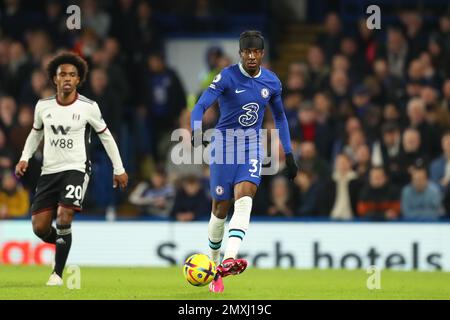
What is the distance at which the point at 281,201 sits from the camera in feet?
61.3

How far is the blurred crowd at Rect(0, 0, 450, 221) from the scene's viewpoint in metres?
18.6

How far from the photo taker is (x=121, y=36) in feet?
74.6

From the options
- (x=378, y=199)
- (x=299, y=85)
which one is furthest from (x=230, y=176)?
(x=299, y=85)

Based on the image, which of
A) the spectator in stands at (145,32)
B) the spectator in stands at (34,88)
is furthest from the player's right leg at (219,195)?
the spectator in stands at (145,32)

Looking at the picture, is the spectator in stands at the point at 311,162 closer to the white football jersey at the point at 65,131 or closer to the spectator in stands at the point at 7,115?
the spectator in stands at the point at 7,115

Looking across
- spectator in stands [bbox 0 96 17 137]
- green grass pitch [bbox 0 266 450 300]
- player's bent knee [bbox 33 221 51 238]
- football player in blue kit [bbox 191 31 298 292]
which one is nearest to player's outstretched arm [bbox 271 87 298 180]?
football player in blue kit [bbox 191 31 298 292]

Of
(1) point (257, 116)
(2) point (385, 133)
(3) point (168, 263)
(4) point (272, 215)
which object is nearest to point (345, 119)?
(2) point (385, 133)

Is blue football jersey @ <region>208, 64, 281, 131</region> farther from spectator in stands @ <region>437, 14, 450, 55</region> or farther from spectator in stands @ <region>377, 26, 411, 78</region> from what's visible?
spectator in stands @ <region>437, 14, 450, 55</region>

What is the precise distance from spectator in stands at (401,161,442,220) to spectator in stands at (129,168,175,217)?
3841 millimetres

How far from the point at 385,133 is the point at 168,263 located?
4.00 meters

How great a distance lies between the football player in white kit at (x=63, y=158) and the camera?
12.9m

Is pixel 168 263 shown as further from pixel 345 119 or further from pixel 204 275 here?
pixel 204 275

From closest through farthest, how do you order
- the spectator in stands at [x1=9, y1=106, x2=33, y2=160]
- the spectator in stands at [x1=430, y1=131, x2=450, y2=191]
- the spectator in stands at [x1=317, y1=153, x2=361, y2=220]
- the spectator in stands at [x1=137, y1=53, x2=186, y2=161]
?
the spectator in stands at [x1=430, y1=131, x2=450, y2=191], the spectator in stands at [x1=317, y1=153, x2=361, y2=220], the spectator in stands at [x1=9, y1=106, x2=33, y2=160], the spectator in stands at [x1=137, y1=53, x2=186, y2=161]

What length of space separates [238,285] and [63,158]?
246cm
